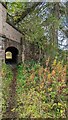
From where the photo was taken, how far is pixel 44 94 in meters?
2.18

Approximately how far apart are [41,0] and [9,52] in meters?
1.64

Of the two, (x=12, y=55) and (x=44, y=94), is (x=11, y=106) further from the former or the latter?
(x=12, y=55)

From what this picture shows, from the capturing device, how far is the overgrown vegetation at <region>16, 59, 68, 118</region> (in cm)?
177

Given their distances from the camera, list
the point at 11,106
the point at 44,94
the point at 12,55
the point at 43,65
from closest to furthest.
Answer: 1. the point at 11,106
2. the point at 44,94
3. the point at 43,65
4. the point at 12,55

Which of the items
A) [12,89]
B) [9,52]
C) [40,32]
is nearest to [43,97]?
[12,89]

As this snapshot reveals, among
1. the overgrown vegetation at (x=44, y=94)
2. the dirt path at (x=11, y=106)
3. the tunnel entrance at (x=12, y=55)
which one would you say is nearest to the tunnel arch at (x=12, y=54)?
the tunnel entrance at (x=12, y=55)

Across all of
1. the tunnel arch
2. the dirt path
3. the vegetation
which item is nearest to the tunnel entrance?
the tunnel arch

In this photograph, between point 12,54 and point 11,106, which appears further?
point 12,54

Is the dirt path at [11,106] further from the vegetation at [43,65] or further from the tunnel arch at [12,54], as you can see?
the tunnel arch at [12,54]

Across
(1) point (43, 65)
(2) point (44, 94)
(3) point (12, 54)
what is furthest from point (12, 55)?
(2) point (44, 94)

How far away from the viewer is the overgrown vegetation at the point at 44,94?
5.82 feet

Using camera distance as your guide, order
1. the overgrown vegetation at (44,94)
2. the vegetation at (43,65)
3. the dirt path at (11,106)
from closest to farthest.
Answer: the dirt path at (11,106), the overgrown vegetation at (44,94), the vegetation at (43,65)

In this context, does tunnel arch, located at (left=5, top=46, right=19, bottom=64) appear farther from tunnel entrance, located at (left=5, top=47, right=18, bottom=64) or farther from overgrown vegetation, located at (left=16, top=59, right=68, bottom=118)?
overgrown vegetation, located at (left=16, top=59, right=68, bottom=118)

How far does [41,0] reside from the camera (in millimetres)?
2557
